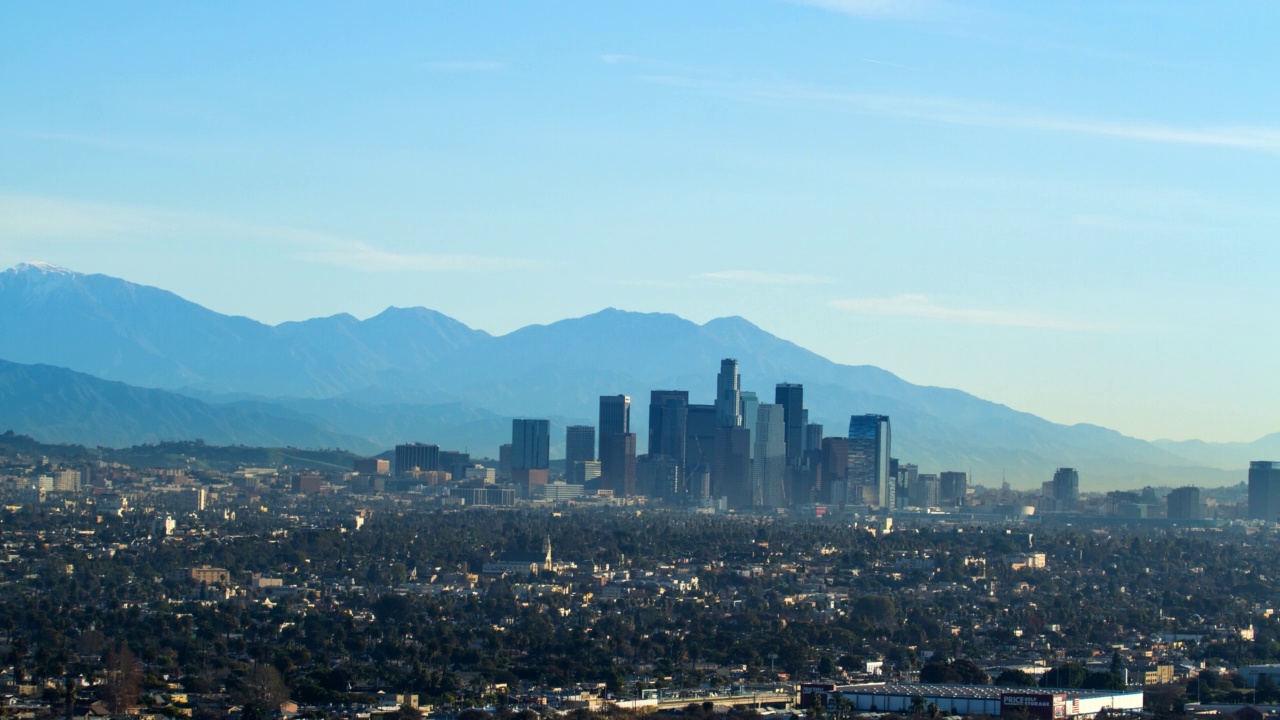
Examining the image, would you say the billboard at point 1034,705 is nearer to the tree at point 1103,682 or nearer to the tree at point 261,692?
the tree at point 1103,682

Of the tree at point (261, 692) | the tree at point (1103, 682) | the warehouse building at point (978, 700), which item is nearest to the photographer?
the tree at point (261, 692)

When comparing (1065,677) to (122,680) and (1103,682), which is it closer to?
(1103,682)

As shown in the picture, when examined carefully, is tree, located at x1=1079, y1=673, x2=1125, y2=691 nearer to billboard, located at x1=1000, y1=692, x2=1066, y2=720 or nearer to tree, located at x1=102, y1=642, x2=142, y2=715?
billboard, located at x1=1000, y1=692, x2=1066, y2=720

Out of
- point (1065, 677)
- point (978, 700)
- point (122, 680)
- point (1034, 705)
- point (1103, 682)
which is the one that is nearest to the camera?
point (1034, 705)

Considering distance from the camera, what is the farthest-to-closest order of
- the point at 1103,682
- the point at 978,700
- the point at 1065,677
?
the point at 1065,677 → the point at 1103,682 → the point at 978,700

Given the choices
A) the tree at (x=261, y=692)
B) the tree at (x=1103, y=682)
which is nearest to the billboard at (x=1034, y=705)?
the tree at (x=1103, y=682)

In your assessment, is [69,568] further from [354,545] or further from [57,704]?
[57,704]

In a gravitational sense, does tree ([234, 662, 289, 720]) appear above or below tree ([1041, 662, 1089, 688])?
below

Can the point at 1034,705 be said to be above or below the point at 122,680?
above

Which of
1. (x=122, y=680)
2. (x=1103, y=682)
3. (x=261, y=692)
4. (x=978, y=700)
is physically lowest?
(x=261, y=692)

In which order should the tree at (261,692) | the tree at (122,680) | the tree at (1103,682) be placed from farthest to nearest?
the tree at (1103,682)
the tree at (122,680)
the tree at (261,692)

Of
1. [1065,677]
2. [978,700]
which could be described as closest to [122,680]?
[978,700]

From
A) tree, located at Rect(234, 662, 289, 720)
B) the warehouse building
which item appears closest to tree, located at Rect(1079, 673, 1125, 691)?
the warehouse building
